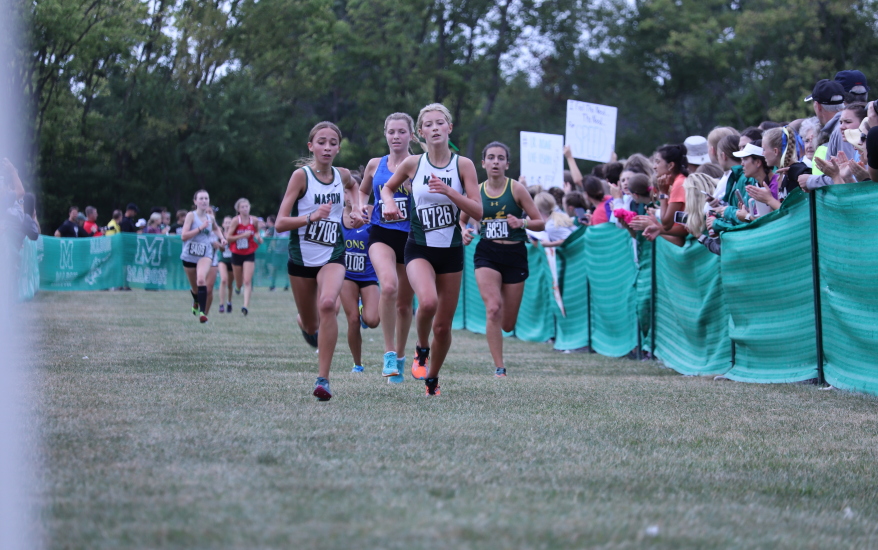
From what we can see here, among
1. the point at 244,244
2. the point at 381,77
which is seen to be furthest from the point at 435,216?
the point at 381,77

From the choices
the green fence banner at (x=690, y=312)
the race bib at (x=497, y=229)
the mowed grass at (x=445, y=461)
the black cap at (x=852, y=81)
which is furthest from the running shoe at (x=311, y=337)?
the black cap at (x=852, y=81)

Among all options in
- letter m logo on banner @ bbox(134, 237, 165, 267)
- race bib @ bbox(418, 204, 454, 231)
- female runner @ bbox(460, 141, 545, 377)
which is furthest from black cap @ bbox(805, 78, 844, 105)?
letter m logo on banner @ bbox(134, 237, 165, 267)

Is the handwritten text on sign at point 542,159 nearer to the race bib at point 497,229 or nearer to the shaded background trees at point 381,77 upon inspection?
the race bib at point 497,229

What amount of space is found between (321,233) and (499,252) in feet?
8.28

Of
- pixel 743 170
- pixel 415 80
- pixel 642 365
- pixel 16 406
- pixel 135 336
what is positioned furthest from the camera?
pixel 415 80

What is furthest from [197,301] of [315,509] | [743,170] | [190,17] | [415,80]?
[415,80]

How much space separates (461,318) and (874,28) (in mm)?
27295

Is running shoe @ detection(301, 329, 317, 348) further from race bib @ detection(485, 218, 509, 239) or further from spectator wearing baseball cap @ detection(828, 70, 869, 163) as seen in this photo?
spectator wearing baseball cap @ detection(828, 70, 869, 163)

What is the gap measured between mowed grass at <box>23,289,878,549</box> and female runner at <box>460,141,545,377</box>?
0.66m

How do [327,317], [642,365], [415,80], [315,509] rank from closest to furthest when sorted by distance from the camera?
[315,509]
[327,317]
[642,365]
[415,80]

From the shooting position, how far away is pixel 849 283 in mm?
7844

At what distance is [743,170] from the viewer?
9.27 meters

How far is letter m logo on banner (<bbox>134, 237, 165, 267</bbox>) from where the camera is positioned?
30.3 meters

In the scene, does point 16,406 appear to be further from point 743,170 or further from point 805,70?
point 805,70
